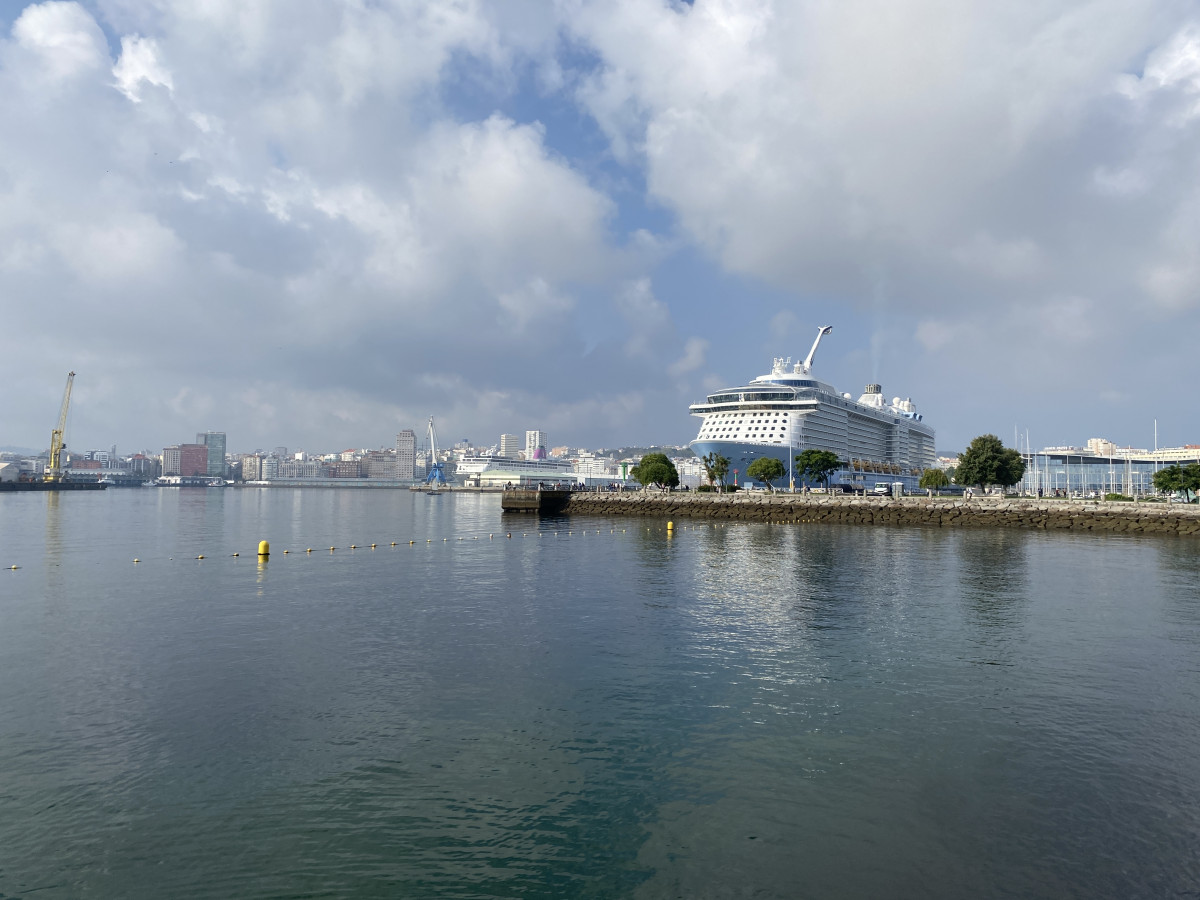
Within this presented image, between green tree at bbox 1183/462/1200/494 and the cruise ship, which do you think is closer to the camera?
green tree at bbox 1183/462/1200/494

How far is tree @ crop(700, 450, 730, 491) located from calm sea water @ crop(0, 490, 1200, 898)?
74.1 m

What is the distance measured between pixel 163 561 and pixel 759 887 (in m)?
42.3

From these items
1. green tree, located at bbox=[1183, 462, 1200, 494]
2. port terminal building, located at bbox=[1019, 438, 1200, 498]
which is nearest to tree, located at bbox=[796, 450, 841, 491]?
green tree, located at bbox=[1183, 462, 1200, 494]

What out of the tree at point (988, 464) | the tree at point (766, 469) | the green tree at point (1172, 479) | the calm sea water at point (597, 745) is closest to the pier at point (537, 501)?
the tree at point (766, 469)

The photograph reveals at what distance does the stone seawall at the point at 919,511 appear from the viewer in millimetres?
67875

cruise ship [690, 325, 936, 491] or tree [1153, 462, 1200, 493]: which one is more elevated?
cruise ship [690, 325, 936, 491]

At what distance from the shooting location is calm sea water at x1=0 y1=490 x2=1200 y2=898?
9461 mm

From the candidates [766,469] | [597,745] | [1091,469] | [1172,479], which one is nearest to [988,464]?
[1172,479]

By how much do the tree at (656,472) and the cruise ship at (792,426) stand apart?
6.05 meters

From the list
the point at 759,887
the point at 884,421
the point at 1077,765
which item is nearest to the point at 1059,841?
the point at 1077,765

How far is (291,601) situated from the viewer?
28.2 metres

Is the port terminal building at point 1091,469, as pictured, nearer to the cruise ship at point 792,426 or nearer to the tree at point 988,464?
the cruise ship at point 792,426

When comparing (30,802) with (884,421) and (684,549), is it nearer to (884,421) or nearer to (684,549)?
(684,549)

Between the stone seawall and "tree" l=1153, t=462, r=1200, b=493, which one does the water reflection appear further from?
"tree" l=1153, t=462, r=1200, b=493
